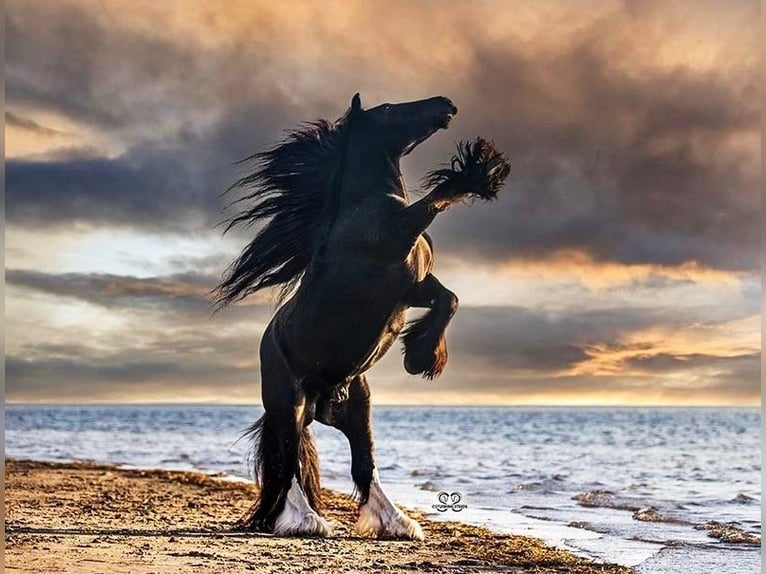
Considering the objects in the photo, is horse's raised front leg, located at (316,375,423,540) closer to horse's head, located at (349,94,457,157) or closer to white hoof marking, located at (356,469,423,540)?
white hoof marking, located at (356,469,423,540)

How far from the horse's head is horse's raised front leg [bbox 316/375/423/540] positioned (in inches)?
36.6

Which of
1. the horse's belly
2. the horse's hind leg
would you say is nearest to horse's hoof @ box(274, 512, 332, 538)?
the horse's hind leg

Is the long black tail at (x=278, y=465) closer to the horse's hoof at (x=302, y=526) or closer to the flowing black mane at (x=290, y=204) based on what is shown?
the horse's hoof at (x=302, y=526)

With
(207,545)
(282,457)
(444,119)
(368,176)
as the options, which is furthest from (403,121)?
(207,545)

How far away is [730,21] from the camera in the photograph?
4.92 metres

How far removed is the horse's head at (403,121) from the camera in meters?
4.14

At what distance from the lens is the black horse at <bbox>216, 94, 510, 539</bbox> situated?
12.9 feet

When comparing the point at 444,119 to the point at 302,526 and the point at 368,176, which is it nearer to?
the point at 368,176

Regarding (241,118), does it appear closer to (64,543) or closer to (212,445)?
(64,543)

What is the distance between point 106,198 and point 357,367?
1.53m

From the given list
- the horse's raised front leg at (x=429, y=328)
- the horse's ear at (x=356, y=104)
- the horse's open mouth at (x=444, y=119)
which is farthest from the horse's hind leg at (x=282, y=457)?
the horse's open mouth at (x=444, y=119)

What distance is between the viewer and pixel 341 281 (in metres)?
3.96

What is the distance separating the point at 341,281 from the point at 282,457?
0.72 m

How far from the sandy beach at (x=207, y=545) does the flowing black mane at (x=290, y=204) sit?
3.24 feet
